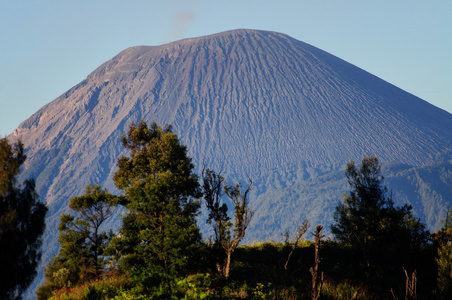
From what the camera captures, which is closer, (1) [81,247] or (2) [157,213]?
(2) [157,213]

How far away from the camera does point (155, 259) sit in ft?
77.8

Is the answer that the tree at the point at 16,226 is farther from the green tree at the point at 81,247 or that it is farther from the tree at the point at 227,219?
the tree at the point at 227,219

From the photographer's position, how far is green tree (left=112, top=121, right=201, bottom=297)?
22.7 meters

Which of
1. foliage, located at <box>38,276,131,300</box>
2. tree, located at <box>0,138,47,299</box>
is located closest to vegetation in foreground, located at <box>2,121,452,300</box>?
foliage, located at <box>38,276,131,300</box>

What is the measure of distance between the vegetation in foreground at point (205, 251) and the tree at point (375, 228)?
0.32 feet

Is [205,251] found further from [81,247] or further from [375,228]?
[375,228]

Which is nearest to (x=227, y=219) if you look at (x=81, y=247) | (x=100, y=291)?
(x=100, y=291)

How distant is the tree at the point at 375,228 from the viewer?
31.0m

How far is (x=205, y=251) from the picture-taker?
1003 inches

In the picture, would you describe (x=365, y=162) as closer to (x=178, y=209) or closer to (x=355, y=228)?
(x=355, y=228)

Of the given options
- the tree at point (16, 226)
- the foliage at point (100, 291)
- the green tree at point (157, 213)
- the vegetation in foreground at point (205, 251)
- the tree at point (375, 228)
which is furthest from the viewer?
the tree at point (375, 228)

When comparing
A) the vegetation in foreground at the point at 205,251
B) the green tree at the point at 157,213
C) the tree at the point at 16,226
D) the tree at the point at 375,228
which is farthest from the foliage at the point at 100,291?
the tree at the point at 375,228

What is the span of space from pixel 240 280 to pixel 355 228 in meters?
16.3

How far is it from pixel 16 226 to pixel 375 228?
26785 mm
